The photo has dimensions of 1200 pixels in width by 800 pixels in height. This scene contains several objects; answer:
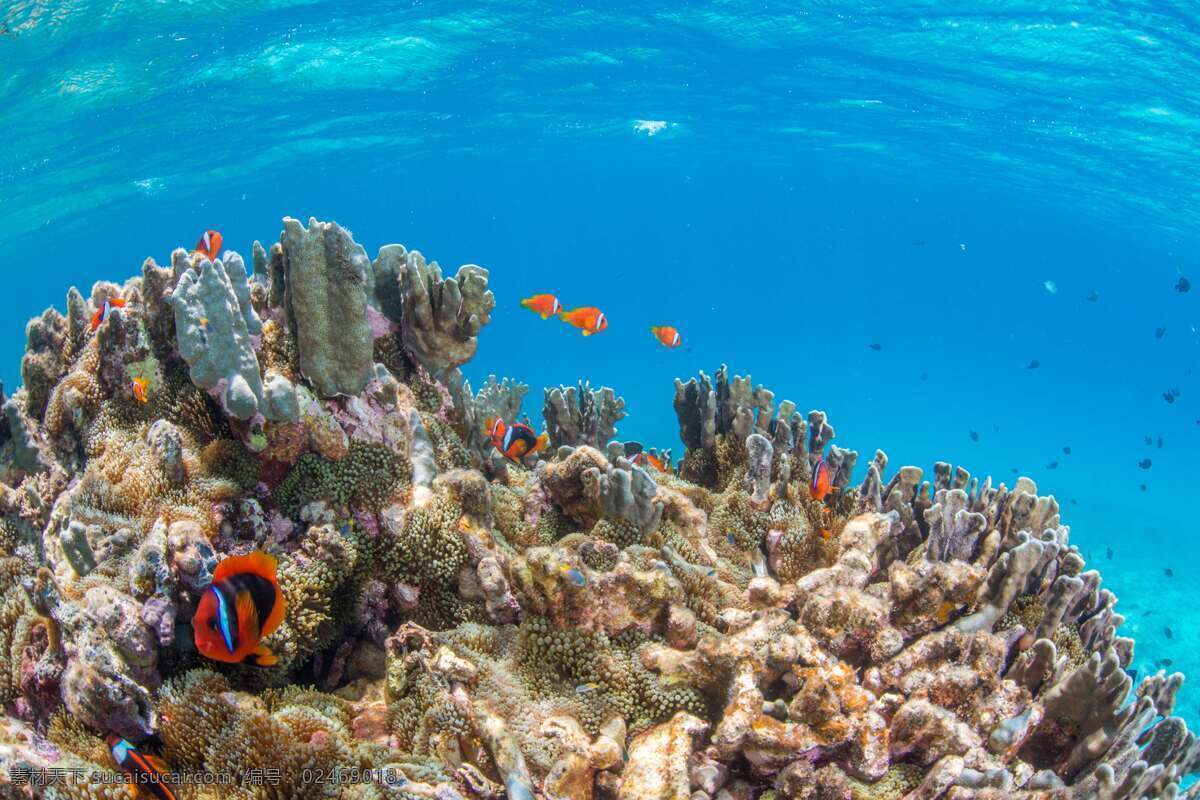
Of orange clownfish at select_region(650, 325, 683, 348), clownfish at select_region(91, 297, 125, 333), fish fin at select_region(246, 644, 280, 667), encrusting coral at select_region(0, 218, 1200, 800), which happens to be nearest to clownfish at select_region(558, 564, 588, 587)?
encrusting coral at select_region(0, 218, 1200, 800)

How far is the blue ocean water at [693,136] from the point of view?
19.5 metres

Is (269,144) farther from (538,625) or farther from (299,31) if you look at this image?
(538,625)

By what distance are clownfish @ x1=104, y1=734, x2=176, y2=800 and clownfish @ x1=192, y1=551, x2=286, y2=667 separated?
47cm

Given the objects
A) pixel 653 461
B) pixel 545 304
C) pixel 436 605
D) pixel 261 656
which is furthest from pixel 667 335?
pixel 261 656

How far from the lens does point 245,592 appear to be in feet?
8.48

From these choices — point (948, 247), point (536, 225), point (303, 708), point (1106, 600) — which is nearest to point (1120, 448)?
point (948, 247)

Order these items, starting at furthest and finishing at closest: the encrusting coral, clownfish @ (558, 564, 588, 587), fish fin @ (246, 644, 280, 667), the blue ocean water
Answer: the blue ocean water
clownfish @ (558, 564, 588, 587)
the encrusting coral
fish fin @ (246, 644, 280, 667)

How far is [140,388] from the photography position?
4.11 metres

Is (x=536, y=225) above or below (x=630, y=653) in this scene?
below

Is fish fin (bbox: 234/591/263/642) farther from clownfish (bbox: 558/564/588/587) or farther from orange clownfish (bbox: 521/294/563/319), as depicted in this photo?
orange clownfish (bbox: 521/294/563/319)

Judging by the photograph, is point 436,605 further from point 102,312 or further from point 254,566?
point 102,312

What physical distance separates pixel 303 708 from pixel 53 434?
2.87m

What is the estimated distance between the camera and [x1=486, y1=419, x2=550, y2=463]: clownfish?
17.8ft

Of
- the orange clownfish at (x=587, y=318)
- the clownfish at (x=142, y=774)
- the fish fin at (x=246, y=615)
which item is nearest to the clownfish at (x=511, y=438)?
the orange clownfish at (x=587, y=318)
